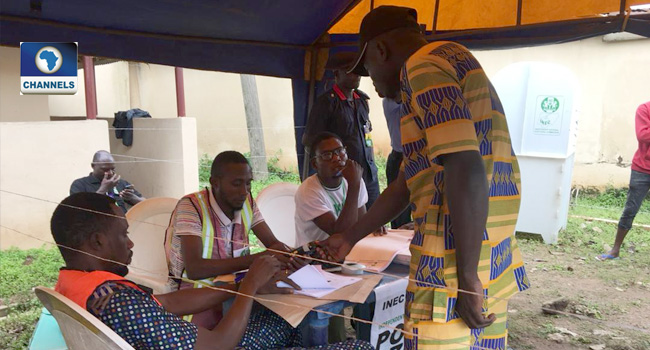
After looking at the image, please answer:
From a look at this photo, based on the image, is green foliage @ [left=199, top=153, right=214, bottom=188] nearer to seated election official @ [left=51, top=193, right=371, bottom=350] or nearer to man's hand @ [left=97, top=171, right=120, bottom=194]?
man's hand @ [left=97, top=171, right=120, bottom=194]

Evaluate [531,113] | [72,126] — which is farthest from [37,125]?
[531,113]

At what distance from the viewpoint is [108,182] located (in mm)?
5180

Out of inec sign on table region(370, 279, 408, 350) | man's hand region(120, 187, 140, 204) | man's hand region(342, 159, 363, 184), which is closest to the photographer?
inec sign on table region(370, 279, 408, 350)

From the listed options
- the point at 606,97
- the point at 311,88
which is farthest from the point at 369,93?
the point at 311,88

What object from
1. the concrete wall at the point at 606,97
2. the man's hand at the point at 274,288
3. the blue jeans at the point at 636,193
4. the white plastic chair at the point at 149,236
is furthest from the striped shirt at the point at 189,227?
the concrete wall at the point at 606,97

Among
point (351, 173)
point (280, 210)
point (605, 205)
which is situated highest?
point (351, 173)

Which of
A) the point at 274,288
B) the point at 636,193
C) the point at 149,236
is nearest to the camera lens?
the point at 274,288

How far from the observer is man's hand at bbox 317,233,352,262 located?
2.14m

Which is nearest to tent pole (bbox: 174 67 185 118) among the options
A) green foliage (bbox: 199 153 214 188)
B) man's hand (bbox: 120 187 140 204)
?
green foliage (bbox: 199 153 214 188)

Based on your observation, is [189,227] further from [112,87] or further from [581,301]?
[112,87]

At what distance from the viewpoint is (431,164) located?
4.77 feet

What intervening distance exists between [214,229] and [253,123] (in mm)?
7790

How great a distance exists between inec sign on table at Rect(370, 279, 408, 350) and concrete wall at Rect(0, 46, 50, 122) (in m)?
5.96

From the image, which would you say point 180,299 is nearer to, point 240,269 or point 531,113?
point 240,269
